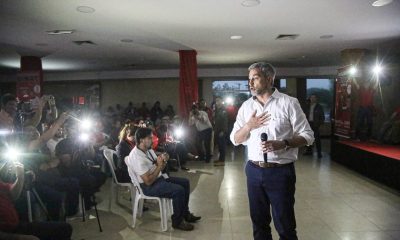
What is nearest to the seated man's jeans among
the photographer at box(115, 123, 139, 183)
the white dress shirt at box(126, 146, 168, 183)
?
the white dress shirt at box(126, 146, 168, 183)

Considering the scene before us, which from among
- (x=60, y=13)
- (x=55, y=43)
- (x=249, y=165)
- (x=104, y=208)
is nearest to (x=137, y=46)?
(x=55, y=43)

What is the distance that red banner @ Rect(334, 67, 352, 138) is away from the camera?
694 cm

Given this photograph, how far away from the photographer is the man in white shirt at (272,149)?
203 centimetres

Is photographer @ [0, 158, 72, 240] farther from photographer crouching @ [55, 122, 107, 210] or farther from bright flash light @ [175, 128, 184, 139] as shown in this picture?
bright flash light @ [175, 128, 184, 139]

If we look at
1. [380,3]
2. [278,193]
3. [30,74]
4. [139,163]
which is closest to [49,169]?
[139,163]

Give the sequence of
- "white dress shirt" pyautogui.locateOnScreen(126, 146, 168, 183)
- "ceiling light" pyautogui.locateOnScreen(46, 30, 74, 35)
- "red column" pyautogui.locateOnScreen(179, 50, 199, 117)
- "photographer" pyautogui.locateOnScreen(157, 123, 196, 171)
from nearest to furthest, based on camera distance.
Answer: "white dress shirt" pyautogui.locateOnScreen(126, 146, 168, 183) → "ceiling light" pyautogui.locateOnScreen(46, 30, 74, 35) → "photographer" pyautogui.locateOnScreen(157, 123, 196, 171) → "red column" pyautogui.locateOnScreen(179, 50, 199, 117)

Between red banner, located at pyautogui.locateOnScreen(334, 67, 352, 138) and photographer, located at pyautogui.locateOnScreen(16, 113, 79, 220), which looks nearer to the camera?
photographer, located at pyautogui.locateOnScreen(16, 113, 79, 220)

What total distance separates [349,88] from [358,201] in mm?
3499

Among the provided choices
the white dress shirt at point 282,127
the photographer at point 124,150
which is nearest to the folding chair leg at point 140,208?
the photographer at point 124,150

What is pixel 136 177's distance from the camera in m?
3.30

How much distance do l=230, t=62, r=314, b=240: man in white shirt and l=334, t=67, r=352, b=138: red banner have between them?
554 cm

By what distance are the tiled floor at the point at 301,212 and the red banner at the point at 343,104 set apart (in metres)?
1.54

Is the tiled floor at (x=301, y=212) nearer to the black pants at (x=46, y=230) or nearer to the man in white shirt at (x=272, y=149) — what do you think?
the black pants at (x=46, y=230)

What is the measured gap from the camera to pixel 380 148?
5.91 m
